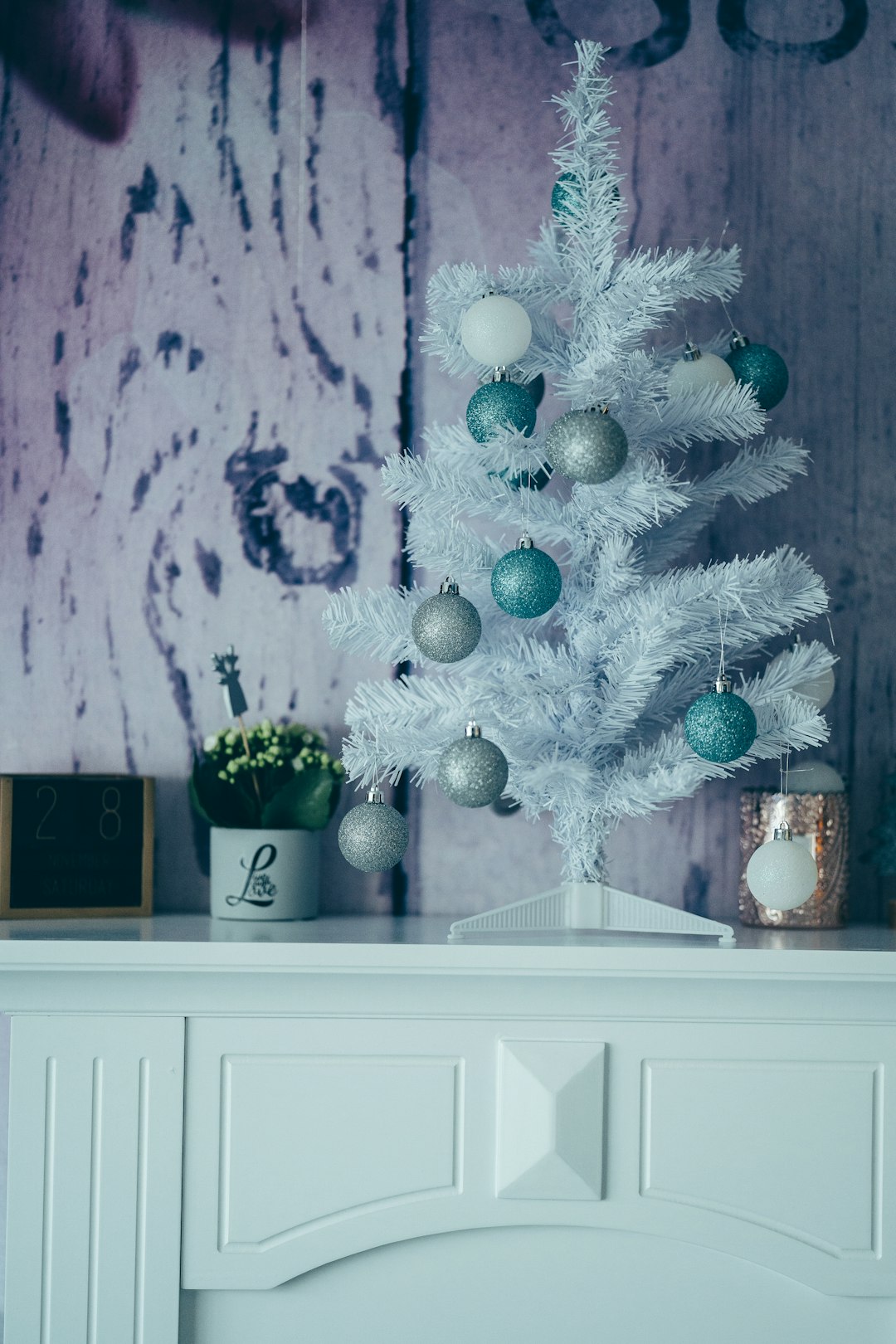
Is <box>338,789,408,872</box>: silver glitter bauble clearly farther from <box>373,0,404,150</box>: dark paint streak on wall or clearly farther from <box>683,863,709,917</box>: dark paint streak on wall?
<box>373,0,404,150</box>: dark paint streak on wall

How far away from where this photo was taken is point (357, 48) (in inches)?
52.7

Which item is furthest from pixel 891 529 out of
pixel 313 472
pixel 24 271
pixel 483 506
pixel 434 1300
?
pixel 24 271

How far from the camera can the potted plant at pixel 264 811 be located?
3.76 feet

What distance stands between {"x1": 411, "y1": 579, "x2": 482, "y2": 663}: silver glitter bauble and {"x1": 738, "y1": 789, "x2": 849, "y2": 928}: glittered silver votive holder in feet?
1.23

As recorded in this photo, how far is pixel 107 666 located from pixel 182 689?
0.30 ft

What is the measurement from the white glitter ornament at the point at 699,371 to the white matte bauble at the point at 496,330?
0.16m

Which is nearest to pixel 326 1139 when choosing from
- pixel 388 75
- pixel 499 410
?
pixel 499 410

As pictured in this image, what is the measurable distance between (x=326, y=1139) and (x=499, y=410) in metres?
0.68

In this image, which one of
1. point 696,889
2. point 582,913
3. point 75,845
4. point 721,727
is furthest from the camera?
point 696,889

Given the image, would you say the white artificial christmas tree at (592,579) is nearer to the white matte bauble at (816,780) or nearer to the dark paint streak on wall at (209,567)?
the white matte bauble at (816,780)

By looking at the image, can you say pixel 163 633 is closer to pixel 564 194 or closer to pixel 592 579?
pixel 592 579

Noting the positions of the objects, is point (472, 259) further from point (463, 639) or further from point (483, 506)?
point (463, 639)

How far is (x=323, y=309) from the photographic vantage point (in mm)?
1328

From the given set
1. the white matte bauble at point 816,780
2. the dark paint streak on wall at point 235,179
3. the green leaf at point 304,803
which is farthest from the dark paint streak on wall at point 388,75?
the white matte bauble at point 816,780
